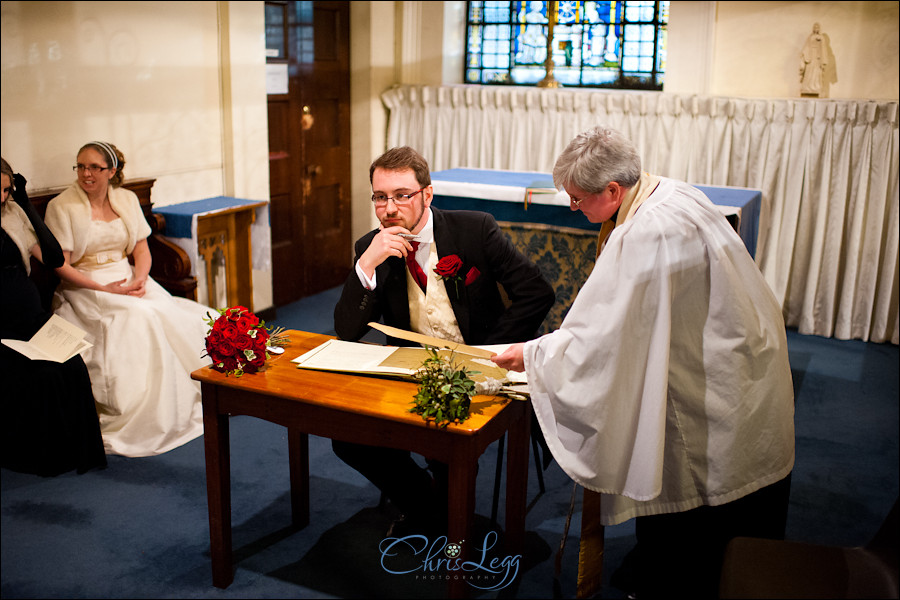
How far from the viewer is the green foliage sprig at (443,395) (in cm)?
233

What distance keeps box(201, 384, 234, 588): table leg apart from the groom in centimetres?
41

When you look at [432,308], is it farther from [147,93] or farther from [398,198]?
[147,93]

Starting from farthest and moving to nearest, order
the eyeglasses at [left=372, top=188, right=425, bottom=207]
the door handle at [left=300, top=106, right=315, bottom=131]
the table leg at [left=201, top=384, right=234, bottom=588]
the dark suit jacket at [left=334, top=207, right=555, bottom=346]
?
the door handle at [left=300, top=106, right=315, bottom=131] < the dark suit jacket at [left=334, top=207, right=555, bottom=346] < the eyeglasses at [left=372, top=188, right=425, bottom=207] < the table leg at [left=201, top=384, right=234, bottom=588]

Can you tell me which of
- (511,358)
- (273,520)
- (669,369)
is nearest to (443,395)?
(511,358)

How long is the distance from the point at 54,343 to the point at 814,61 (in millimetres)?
5093

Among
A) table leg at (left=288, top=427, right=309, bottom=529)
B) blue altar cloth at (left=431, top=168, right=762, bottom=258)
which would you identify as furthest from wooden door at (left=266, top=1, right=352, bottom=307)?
table leg at (left=288, top=427, right=309, bottom=529)

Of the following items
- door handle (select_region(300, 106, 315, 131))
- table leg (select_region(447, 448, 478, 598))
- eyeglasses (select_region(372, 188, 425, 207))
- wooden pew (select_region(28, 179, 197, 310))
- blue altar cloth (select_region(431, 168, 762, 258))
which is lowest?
table leg (select_region(447, 448, 478, 598))

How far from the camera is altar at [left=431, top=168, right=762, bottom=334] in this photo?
4.43 metres

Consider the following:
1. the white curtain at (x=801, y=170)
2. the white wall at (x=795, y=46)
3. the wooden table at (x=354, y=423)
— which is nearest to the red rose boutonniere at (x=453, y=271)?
the wooden table at (x=354, y=423)

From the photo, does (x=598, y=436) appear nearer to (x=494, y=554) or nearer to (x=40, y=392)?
(x=494, y=554)

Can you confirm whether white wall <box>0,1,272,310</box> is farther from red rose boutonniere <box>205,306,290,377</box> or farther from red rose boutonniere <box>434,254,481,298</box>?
red rose boutonniere <box>434,254,481,298</box>

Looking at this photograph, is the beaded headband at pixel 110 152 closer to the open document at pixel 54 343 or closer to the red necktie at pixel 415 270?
the open document at pixel 54 343

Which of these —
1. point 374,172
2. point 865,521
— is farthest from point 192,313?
point 865,521

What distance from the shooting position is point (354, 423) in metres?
2.46
